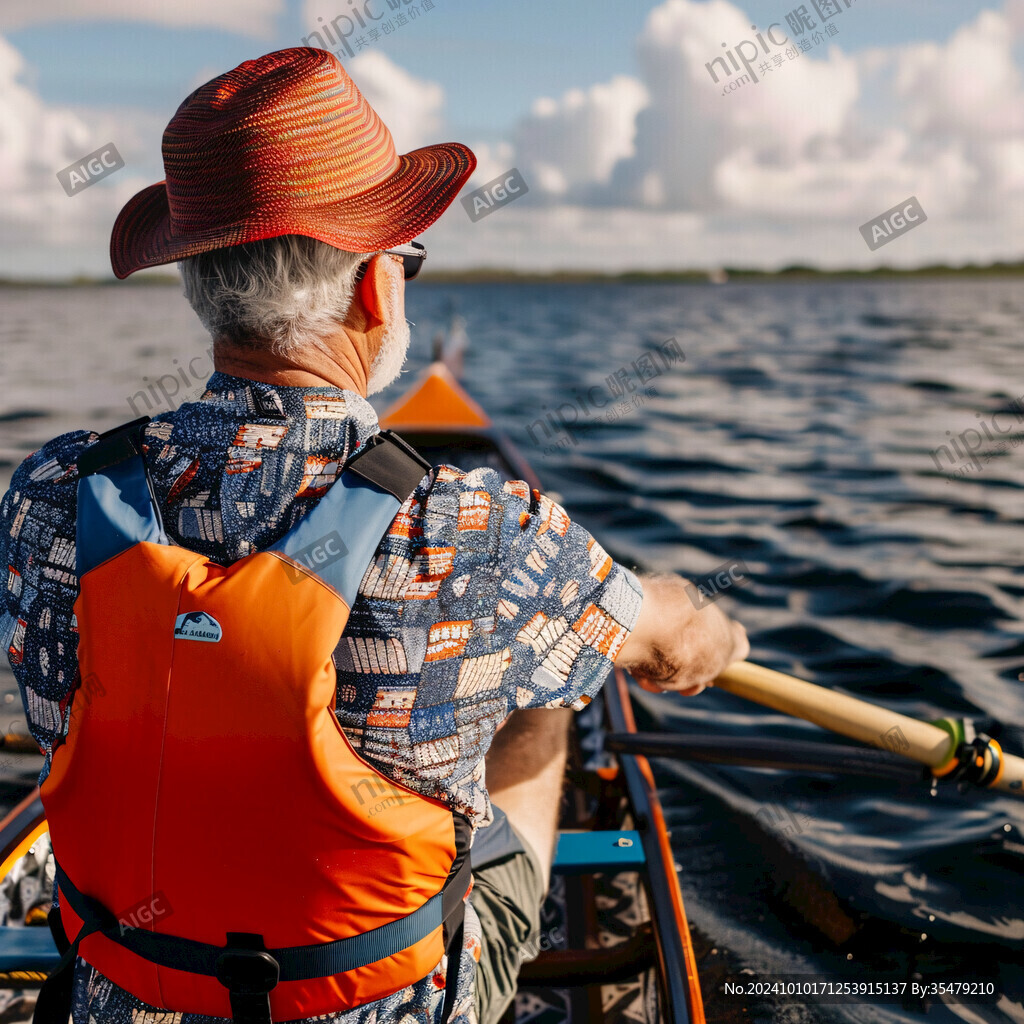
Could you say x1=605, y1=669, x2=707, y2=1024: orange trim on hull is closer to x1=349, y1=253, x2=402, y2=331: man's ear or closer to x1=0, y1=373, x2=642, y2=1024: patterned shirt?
x1=0, y1=373, x2=642, y2=1024: patterned shirt

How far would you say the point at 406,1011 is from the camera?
1554 millimetres

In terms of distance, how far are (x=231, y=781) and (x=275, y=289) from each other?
81 centimetres

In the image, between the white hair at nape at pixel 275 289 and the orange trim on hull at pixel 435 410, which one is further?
the orange trim on hull at pixel 435 410

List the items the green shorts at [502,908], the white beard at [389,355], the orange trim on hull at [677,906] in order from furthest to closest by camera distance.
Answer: the orange trim on hull at [677,906] → the green shorts at [502,908] → the white beard at [389,355]

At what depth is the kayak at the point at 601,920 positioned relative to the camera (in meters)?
2.52

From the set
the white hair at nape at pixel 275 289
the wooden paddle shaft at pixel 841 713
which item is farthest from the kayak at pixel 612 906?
the white hair at nape at pixel 275 289

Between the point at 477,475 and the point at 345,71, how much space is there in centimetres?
82

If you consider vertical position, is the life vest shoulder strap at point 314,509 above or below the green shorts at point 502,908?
above

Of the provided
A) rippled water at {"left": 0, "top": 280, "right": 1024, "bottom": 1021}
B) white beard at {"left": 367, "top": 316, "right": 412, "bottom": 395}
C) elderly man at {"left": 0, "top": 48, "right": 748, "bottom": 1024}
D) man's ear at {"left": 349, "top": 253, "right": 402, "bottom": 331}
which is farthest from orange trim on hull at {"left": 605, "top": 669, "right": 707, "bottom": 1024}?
man's ear at {"left": 349, "top": 253, "right": 402, "bottom": 331}

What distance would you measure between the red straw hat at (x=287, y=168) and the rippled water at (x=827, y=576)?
1858 millimetres

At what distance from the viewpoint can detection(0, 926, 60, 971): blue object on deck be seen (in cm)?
244

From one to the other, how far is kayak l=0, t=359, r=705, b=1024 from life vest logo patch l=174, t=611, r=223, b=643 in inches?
51.6

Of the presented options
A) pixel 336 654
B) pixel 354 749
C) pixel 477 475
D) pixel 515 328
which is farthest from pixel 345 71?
pixel 515 328

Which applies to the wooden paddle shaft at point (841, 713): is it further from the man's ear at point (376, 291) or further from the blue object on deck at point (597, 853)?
the man's ear at point (376, 291)
